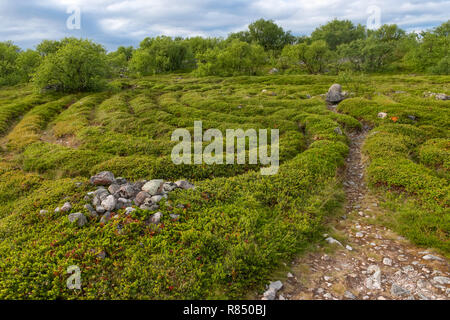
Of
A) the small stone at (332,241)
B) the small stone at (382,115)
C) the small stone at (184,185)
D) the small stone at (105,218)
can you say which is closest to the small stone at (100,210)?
the small stone at (105,218)

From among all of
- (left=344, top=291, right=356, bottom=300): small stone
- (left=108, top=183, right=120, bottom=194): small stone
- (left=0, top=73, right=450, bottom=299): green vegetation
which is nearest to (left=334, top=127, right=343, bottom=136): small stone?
(left=0, top=73, right=450, bottom=299): green vegetation

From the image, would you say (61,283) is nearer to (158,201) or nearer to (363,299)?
(158,201)

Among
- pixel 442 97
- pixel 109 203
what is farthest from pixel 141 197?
pixel 442 97

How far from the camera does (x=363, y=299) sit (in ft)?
26.8

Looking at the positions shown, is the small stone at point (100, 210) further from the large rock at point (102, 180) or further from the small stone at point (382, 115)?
the small stone at point (382, 115)

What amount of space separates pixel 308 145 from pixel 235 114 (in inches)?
539

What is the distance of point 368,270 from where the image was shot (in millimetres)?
9367

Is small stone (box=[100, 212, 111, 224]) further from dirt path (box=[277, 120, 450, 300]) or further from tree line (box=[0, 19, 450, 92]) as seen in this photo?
tree line (box=[0, 19, 450, 92])

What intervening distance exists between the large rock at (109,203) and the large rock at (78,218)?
100 centimetres

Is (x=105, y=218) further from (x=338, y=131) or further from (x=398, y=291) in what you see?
(x=338, y=131)

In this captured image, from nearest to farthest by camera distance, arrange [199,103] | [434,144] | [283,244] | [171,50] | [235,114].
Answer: [283,244]
[434,144]
[235,114]
[199,103]
[171,50]

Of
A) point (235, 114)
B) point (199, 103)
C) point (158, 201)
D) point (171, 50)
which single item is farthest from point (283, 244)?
point (171, 50)

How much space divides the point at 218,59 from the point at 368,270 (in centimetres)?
7880
